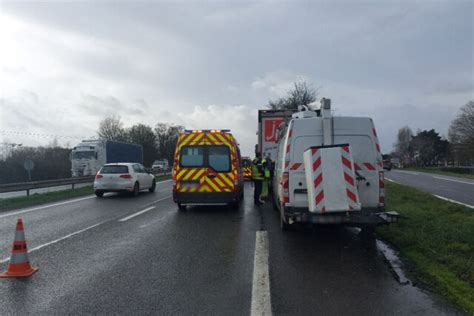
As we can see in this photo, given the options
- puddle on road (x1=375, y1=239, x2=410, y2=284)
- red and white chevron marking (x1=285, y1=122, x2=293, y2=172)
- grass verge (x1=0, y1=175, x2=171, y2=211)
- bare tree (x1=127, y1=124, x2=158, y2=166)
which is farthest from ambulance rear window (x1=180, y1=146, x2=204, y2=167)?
bare tree (x1=127, y1=124, x2=158, y2=166)

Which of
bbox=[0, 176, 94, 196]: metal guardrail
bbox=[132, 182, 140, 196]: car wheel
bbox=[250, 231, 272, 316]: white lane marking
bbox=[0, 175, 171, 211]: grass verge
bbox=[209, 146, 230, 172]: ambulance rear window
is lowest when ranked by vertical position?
bbox=[250, 231, 272, 316]: white lane marking

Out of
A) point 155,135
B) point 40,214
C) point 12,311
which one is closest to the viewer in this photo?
point 12,311

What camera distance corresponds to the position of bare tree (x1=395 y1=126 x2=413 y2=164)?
→ 4313 inches

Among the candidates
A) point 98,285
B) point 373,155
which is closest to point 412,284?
point 373,155

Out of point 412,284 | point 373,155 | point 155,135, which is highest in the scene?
point 155,135

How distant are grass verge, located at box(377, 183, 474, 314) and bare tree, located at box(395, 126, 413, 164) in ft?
346

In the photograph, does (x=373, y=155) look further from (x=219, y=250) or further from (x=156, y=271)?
(x=156, y=271)

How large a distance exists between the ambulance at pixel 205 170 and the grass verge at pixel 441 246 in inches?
194

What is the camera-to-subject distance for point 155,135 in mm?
90625

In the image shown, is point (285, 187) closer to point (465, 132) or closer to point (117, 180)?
point (117, 180)

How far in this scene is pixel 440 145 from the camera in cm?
10175

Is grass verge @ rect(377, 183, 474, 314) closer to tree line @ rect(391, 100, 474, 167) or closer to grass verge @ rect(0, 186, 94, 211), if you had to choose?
grass verge @ rect(0, 186, 94, 211)

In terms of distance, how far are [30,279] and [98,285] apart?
3.60ft

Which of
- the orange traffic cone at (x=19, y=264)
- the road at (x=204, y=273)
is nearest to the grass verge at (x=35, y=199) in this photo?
the road at (x=204, y=273)
